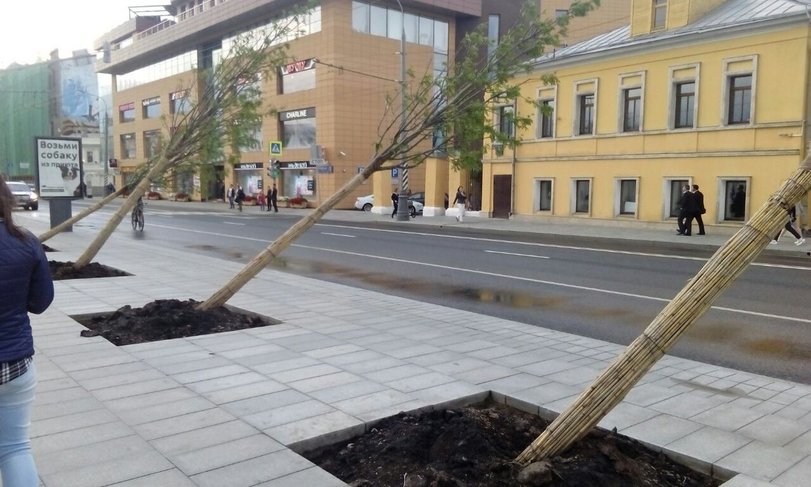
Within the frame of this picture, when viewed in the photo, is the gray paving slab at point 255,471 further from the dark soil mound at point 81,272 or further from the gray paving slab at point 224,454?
the dark soil mound at point 81,272

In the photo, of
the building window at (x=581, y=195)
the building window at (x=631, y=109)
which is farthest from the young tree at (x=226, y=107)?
the building window at (x=581, y=195)

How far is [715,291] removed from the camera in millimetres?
3111

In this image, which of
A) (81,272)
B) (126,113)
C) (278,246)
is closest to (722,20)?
(278,246)

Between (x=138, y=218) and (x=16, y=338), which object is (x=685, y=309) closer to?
(x=16, y=338)

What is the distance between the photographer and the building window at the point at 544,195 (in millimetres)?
29609

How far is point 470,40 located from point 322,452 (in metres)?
5.47

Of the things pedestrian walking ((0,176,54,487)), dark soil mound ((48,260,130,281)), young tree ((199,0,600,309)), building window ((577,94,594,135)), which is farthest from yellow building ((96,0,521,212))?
pedestrian walking ((0,176,54,487))

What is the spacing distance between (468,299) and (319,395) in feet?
17.9

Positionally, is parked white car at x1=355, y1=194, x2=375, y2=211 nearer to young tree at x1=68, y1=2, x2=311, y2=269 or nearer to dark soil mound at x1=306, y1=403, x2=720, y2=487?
young tree at x1=68, y1=2, x2=311, y2=269

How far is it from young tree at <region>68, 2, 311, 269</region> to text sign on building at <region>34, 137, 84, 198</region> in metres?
7.69

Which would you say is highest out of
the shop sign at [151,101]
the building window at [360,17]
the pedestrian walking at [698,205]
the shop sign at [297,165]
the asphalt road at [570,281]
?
the building window at [360,17]

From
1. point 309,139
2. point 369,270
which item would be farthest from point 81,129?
point 369,270

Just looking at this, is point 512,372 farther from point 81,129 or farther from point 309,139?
point 81,129

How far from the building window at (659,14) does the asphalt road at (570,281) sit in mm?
10533
